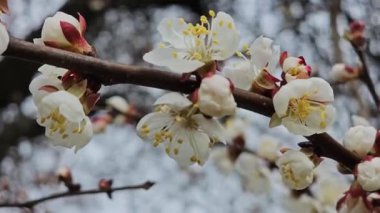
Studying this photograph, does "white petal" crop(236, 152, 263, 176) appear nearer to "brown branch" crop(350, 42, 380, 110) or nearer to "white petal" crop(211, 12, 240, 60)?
"brown branch" crop(350, 42, 380, 110)

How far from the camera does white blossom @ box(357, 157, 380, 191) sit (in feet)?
2.75

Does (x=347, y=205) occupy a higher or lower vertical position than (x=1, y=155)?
higher

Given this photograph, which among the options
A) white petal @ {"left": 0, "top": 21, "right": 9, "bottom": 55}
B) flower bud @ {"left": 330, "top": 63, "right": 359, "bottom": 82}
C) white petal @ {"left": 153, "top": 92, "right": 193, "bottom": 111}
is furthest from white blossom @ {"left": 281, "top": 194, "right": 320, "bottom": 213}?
white petal @ {"left": 0, "top": 21, "right": 9, "bottom": 55}

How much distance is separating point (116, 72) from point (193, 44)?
0.57 feet

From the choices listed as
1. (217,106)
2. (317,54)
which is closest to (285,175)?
(217,106)

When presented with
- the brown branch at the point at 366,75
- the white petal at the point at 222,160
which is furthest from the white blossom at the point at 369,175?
the white petal at the point at 222,160

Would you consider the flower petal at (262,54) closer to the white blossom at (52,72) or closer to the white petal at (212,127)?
the white petal at (212,127)

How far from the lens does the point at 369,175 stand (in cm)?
84

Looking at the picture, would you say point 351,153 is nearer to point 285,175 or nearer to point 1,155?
point 285,175

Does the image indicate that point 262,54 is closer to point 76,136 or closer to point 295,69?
point 295,69

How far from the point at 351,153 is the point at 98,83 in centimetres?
38

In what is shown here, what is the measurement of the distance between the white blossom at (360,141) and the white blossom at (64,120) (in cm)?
38

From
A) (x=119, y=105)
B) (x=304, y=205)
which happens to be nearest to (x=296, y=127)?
(x=304, y=205)

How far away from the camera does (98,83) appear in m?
0.77
